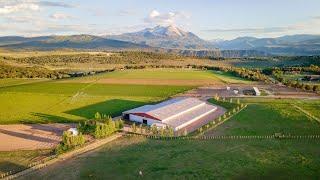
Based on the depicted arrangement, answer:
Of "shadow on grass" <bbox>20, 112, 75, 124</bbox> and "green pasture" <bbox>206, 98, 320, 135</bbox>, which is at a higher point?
"green pasture" <bbox>206, 98, 320, 135</bbox>

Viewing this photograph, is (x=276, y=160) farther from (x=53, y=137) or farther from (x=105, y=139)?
(x=53, y=137)

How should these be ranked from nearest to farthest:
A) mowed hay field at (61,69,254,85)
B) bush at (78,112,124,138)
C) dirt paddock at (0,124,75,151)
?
dirt paddock at (0,124,75,151) → bush at (78,112,124,138) → mowed hay field at (61,69,254,85)

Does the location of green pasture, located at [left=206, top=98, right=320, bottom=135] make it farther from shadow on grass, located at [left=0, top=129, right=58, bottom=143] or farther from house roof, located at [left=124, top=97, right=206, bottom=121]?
shadow on grass, located at [left=0, top=129, right=58, bottom=143]

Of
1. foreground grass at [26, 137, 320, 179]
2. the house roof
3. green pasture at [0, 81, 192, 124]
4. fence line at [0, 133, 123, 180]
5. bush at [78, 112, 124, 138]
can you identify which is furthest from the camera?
green pasture at [0, 81, 192, 124]

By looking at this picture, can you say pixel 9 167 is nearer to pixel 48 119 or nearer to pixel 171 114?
pixel 48 119

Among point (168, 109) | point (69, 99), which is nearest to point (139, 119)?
point (168, 109)

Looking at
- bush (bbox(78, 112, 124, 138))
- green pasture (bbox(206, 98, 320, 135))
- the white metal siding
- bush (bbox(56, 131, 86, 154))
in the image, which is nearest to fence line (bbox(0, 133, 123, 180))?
bush (bbox(56, 131, 86, 154))
